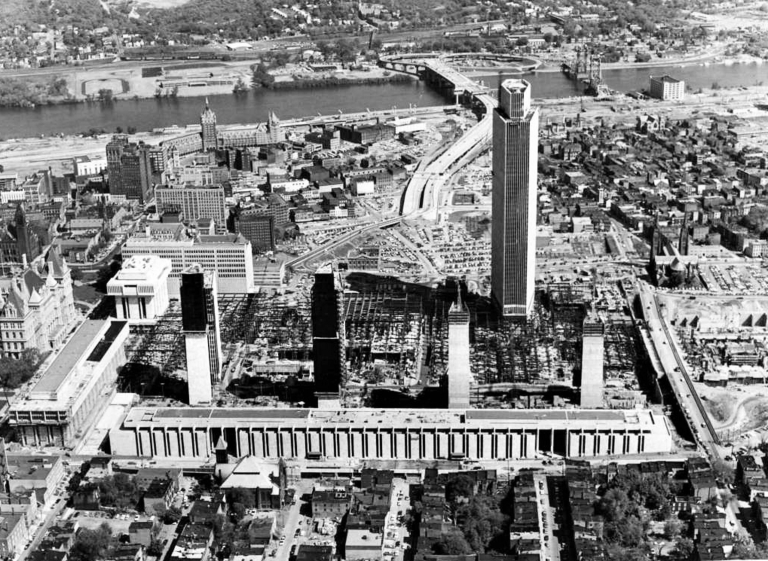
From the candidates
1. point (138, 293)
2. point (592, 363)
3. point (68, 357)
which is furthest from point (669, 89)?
point (68, 357)

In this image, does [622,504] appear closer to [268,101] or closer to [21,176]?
[21,176]

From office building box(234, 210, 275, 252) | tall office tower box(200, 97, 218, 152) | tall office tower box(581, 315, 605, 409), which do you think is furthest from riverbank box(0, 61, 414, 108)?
tall office tower box(581, 315, 605, 409)

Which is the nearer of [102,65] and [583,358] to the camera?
[583,358]

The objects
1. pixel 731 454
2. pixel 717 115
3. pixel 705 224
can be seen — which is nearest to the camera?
pixel 731 454

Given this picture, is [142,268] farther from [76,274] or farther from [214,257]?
[76,274]

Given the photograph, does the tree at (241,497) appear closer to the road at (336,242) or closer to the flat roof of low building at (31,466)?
the flat roof of low building at (31,466)

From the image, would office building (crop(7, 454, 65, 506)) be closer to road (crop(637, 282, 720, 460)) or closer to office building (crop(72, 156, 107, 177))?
road (crop(637, 282, 720, 460))

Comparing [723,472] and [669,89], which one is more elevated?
[669,89]

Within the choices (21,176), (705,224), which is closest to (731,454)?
(705,224)
